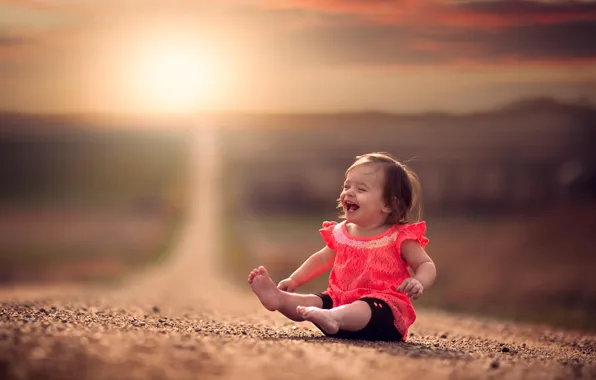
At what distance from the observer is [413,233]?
229 inches

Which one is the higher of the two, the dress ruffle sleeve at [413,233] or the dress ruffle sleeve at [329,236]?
the dress ruffle sleeve at [413,233]

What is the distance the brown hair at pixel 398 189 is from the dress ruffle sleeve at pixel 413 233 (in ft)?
0.39

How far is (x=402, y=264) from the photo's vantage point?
5.87 metres

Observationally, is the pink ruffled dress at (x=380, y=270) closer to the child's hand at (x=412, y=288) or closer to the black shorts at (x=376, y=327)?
the black shorts at (x=376, y=327)

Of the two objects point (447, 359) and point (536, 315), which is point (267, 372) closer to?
point (447, 359)

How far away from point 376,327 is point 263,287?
820 mm

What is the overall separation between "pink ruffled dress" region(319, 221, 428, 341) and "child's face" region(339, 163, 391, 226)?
0.15 meters

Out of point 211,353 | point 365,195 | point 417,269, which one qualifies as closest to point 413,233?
point 417,269

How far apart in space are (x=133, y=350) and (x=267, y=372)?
29.8 inches

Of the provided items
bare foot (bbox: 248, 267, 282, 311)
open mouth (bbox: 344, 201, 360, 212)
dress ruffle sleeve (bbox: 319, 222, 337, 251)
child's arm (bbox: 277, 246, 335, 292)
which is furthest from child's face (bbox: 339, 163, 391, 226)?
bare foot (bbox: 248, 267, 282, 311)

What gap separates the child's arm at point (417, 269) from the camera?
529 centimetres

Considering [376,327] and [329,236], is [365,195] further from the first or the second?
[376,327]

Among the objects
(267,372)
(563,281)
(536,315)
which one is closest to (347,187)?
(267,372)

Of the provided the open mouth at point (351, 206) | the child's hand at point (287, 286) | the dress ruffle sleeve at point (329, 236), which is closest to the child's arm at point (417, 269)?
the open mouth at point (351, 206)
